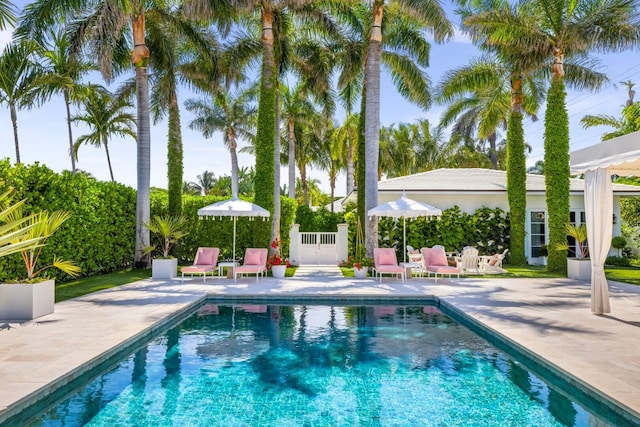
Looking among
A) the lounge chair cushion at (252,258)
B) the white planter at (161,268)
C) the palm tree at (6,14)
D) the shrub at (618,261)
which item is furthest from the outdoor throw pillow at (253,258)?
the shrub at (618,261)

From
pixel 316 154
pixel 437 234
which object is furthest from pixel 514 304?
pixel 316 154

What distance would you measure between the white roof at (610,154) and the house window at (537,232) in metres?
11.9

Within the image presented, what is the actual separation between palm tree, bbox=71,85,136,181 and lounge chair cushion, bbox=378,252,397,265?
1663 cm

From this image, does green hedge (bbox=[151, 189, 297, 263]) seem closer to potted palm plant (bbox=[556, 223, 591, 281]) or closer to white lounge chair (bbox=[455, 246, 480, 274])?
white lounge chair (bbox=[455, 246, 480, 274])

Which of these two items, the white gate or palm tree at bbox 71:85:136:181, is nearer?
the white gate

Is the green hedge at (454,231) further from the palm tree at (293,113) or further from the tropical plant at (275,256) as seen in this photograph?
the palm tree at (293,113)

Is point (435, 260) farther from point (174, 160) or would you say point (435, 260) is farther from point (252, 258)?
point (174, 160)

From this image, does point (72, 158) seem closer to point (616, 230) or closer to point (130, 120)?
point (130, 120)

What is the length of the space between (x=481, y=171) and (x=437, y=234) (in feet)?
25.1

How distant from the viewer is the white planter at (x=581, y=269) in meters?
15.7

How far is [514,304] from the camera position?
35.2 ft

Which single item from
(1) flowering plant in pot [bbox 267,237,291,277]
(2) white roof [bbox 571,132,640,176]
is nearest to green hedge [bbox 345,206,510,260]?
(1) flowering plant in pot [bbox 267,237,291,277]

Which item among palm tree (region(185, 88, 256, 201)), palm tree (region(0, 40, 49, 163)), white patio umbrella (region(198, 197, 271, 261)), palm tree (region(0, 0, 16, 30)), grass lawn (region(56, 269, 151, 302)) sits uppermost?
palm tree (region(185, 88, 256, 201))

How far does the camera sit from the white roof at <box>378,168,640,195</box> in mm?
22094
